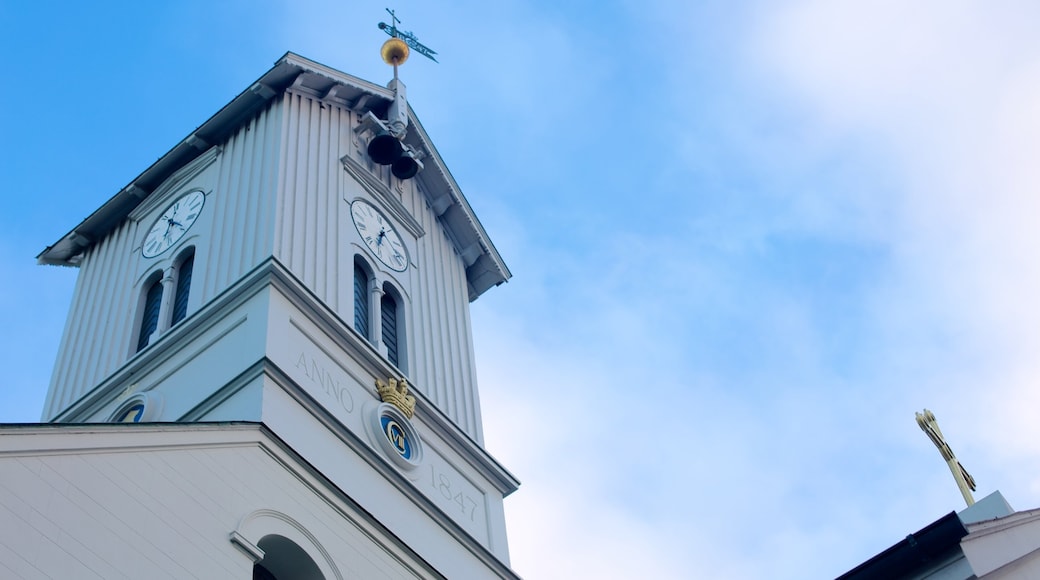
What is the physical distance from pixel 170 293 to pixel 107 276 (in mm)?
3600

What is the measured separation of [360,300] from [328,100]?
5.87 meters

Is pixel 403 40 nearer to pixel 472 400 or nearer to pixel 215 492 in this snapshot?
pixel 472 400

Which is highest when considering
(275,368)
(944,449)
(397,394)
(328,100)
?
(328,100)

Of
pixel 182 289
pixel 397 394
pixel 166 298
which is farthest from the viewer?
pixel 182 289

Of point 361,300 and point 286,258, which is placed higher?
point 361,300

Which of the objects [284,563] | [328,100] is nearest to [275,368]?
[284,563]

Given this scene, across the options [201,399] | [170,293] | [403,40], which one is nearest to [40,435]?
[201,399]

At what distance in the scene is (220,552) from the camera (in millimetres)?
17750

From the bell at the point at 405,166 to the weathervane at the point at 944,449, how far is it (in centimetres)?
1651

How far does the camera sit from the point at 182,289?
28.1m

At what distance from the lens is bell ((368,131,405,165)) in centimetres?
3203

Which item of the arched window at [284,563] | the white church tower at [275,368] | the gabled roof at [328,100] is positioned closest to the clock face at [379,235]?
the white church tower at [275,368]

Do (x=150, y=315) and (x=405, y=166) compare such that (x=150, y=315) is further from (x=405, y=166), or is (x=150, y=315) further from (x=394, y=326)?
(x=405, y=166)

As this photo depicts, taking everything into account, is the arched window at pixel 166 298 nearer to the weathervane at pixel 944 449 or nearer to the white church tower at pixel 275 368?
the white church tower at pixel 275 368
